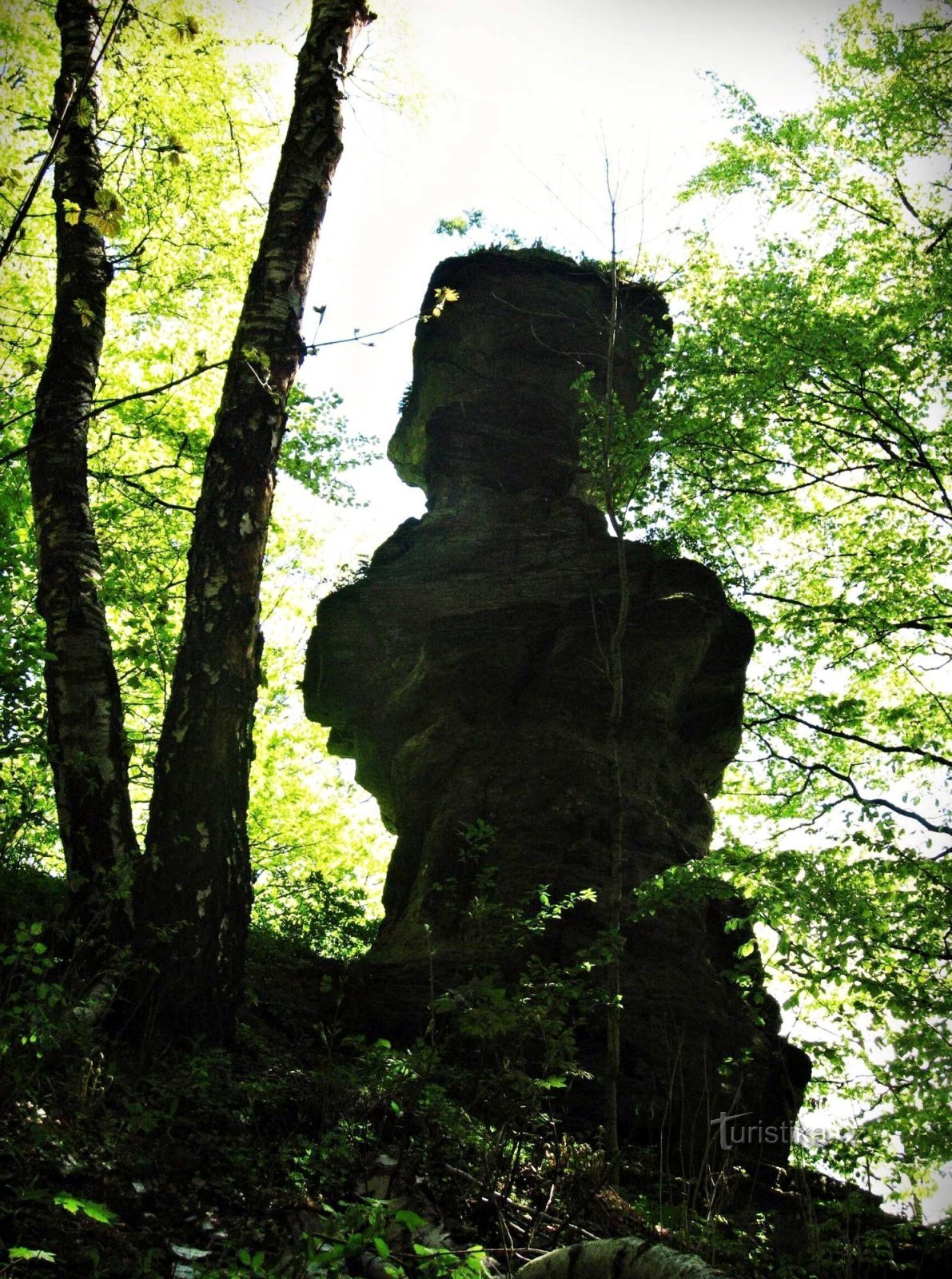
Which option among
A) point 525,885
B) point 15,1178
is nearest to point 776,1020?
point 525,885

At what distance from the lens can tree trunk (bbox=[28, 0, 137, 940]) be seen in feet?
18.2

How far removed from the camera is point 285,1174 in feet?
14.0

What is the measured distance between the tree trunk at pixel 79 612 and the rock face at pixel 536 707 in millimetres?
2426

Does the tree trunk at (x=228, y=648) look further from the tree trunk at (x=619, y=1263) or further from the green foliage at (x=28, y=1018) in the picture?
the tree trunk at (x=619, y=1263)

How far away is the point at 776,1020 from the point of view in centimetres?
902

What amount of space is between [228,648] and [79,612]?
0.99 m

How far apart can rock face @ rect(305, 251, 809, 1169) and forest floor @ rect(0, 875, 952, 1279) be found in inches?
57.1

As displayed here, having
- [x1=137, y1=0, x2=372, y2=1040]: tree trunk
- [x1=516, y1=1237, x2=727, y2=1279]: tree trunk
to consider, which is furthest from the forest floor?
[x1=137, y1=0, x2=372, y2=1040]: tree trunk

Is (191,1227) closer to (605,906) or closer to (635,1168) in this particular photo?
(635,1168)

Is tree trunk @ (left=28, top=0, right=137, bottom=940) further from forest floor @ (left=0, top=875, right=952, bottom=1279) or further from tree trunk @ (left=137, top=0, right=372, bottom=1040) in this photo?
forest floor @ (left=0, top=875, right=952, bottom=1279)

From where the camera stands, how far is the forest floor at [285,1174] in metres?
3.20

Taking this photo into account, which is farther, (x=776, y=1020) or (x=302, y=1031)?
(x=776, y=1020)

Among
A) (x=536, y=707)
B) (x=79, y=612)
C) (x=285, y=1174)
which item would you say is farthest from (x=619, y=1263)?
(x=536, y=707)

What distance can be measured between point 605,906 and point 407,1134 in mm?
3796
